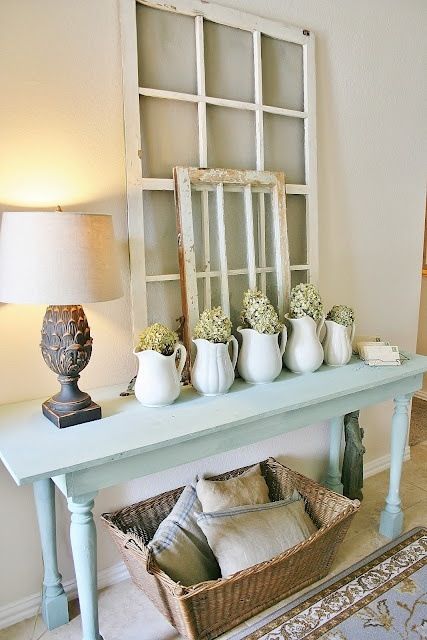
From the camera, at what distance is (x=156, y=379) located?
1.63 metres

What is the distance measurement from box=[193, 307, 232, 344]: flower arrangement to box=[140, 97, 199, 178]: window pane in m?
0.51

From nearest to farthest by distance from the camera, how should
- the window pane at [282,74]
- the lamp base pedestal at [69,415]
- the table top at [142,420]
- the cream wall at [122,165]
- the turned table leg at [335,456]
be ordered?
the table top at [142,420], the lamp base pedestal at [69,415], the cream wall at [122,165], the window pane at [282,74], the turned table leg at [335,456]

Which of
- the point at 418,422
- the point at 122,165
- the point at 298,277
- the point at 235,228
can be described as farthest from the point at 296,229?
the point at 418,422

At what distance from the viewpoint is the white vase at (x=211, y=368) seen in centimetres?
173

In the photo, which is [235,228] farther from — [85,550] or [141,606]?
[141,606]

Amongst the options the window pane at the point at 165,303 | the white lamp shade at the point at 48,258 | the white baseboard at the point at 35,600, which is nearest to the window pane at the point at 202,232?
the window pane at the point at 165,303

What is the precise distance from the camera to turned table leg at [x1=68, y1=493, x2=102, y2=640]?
4.47 ft

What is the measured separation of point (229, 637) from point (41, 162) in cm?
161

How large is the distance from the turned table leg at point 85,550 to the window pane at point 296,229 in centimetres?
129

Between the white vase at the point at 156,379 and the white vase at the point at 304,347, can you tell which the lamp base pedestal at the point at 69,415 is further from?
the white vase at the point at 304,347

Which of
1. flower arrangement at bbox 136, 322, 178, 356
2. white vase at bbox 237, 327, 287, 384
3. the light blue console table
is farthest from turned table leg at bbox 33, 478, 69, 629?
white vase at bbox 237, 327, 287, 384

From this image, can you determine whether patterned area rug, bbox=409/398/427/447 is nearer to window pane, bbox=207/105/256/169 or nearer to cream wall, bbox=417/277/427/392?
cream wall, bbox=417/277/427/392

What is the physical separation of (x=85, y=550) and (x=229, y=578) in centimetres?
48

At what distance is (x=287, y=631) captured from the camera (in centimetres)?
171
